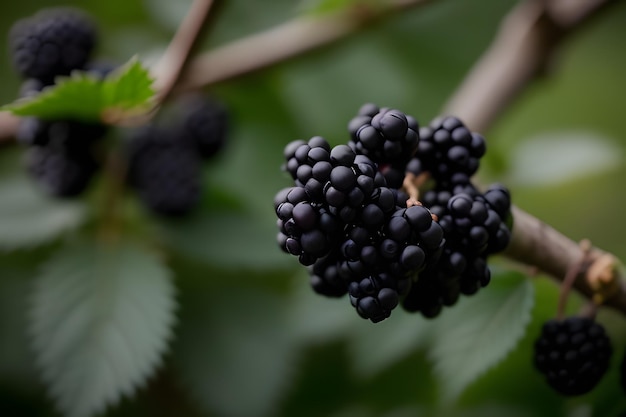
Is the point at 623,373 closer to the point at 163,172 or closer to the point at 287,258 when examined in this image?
the point at 287,258

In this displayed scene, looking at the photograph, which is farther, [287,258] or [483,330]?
[287,258]

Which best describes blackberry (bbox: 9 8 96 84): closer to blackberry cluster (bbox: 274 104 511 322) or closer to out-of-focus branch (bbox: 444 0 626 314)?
blackberry cluster (bbox: 274 104 511 322)

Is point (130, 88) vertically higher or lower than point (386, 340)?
higher

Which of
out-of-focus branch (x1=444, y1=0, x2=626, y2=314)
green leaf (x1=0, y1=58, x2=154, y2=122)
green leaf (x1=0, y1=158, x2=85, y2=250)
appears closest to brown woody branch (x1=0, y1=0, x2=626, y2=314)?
out-of-focus branch (x1=444, y1=0, x2=626, y2=314)

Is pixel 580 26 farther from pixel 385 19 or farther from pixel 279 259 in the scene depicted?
pixel 279 259

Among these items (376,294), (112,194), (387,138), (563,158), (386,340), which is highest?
(387,138)

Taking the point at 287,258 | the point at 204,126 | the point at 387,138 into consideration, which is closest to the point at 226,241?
the point at 287,258

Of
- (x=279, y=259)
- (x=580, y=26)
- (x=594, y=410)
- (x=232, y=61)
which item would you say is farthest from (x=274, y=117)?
(x=594, y=410)
